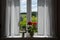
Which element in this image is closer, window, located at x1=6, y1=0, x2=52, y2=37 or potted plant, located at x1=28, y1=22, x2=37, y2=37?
potted plant, located at x1=28, y1=22, x2=37, y2=37

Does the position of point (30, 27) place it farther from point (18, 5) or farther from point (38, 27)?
point (18, 5)

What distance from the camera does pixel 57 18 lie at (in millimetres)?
3537

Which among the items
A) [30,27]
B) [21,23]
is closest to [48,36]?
[30,27]

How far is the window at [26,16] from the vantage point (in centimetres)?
354

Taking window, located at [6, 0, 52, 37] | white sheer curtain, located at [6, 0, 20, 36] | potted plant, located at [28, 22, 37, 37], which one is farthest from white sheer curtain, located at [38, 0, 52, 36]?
white sheer curtain, located at [6, 0, 20, 36]

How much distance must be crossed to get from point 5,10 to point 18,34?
27.7 inches

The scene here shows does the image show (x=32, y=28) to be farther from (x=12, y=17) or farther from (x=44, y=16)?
(x=12, y=17)

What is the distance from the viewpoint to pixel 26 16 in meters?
3.66

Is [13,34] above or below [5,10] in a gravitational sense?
below

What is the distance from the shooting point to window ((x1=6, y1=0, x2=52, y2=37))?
354 centimetres

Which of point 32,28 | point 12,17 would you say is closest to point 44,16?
point 32,28

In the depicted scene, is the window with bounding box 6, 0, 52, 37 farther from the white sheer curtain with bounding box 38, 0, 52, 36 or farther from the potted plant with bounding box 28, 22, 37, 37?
the potted plant with bounding box 28, 22, 37, 37

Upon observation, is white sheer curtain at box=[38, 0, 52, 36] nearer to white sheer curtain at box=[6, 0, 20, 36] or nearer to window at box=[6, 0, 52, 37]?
window at box=[6, 0, 52, 37]

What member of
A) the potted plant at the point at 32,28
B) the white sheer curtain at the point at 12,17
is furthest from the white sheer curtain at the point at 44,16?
the white sheer curtain at the point at 12,17
